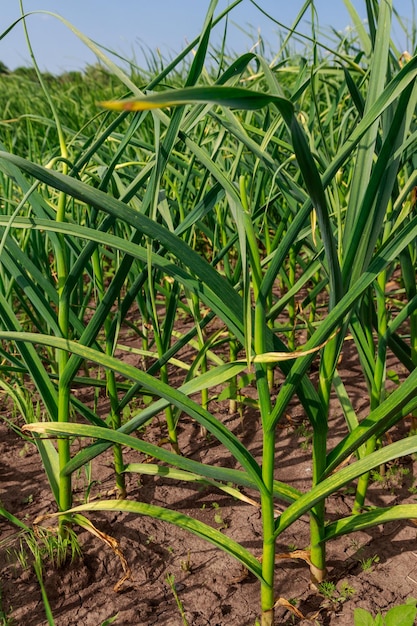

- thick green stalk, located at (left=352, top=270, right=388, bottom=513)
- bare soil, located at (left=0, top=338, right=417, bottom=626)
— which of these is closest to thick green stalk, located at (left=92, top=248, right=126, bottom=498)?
bare soil, located at (left=0, top=338, right=417, bottom=626)

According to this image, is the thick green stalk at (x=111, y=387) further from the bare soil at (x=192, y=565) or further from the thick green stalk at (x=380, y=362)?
the thick green stalk at (x=380, y=362)

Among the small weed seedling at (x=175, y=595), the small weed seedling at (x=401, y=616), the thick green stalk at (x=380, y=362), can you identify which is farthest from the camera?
the thick green stalk at (x=380, y=362)

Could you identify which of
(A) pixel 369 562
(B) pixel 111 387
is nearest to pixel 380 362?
(A) pixel 369 562

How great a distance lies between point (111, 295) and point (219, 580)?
597mm

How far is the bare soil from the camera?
1146 mm

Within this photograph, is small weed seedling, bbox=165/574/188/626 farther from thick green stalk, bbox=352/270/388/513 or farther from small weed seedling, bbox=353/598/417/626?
thick green stalk, bbox=352/270/388/513

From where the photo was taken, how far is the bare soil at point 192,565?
3.76 feet

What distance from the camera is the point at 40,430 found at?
1003 mm

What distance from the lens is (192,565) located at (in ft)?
4.13

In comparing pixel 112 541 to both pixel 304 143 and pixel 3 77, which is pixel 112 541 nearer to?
pixel 304 143

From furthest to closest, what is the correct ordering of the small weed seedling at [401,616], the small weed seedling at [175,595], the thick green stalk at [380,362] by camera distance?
the thick green stalk at [380,362]
the small weed seedling at [175,595]
the small weed seedling at [401,616]

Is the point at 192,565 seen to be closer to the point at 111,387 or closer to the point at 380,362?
the point at 111,387

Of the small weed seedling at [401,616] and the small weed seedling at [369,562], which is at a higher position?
the small weed seedling at [401,616]

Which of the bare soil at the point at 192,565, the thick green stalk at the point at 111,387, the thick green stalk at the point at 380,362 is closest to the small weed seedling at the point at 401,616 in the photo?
the bare soil at the point at 192,565
